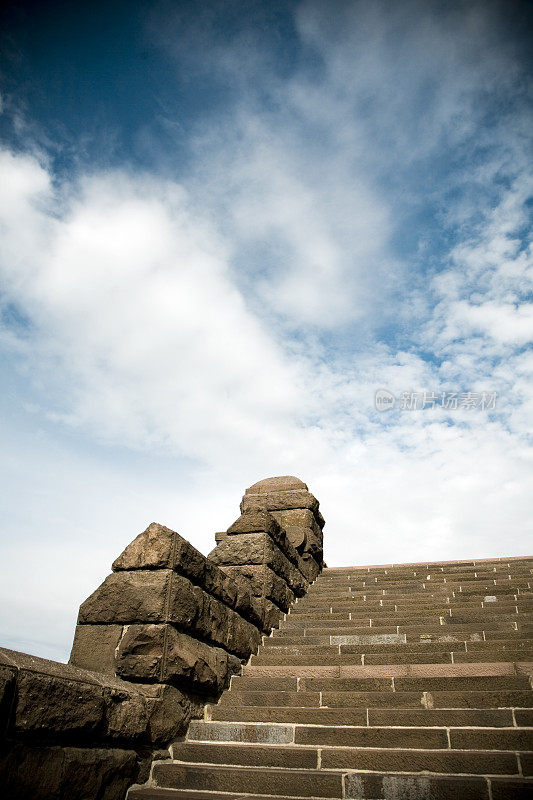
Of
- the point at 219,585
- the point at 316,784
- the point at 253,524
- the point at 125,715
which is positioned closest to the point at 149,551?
the point at 219,585

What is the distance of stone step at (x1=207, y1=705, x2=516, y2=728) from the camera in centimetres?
366

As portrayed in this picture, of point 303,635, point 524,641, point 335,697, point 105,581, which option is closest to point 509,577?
point 524,641

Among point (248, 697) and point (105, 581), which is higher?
point (105, 581)

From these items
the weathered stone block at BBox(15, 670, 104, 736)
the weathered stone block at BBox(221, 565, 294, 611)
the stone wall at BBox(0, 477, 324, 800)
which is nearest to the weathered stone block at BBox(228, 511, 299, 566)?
the stone wall at BBox(0, 477, 324, 800)

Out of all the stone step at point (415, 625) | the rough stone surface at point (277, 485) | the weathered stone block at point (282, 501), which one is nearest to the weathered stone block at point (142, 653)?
the stone step at point (415, 625)

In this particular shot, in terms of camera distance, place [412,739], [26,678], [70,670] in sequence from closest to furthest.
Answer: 1. [26,678]
2. [70,670]
3. [412,739]

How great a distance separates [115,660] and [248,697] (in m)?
1.36

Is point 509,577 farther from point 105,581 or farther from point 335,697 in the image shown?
point 105,581

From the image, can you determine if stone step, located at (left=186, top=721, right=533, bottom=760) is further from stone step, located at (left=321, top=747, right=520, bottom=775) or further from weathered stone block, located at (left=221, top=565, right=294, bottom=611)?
weathered stone block, located at (left=221, top=565, right=294, bottom=611)

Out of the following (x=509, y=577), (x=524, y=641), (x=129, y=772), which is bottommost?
(x=129, y=772)

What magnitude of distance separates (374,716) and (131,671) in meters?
1.78

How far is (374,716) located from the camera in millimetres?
3887

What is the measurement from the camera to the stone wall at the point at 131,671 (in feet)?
8.38

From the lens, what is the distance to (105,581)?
4125 mm
